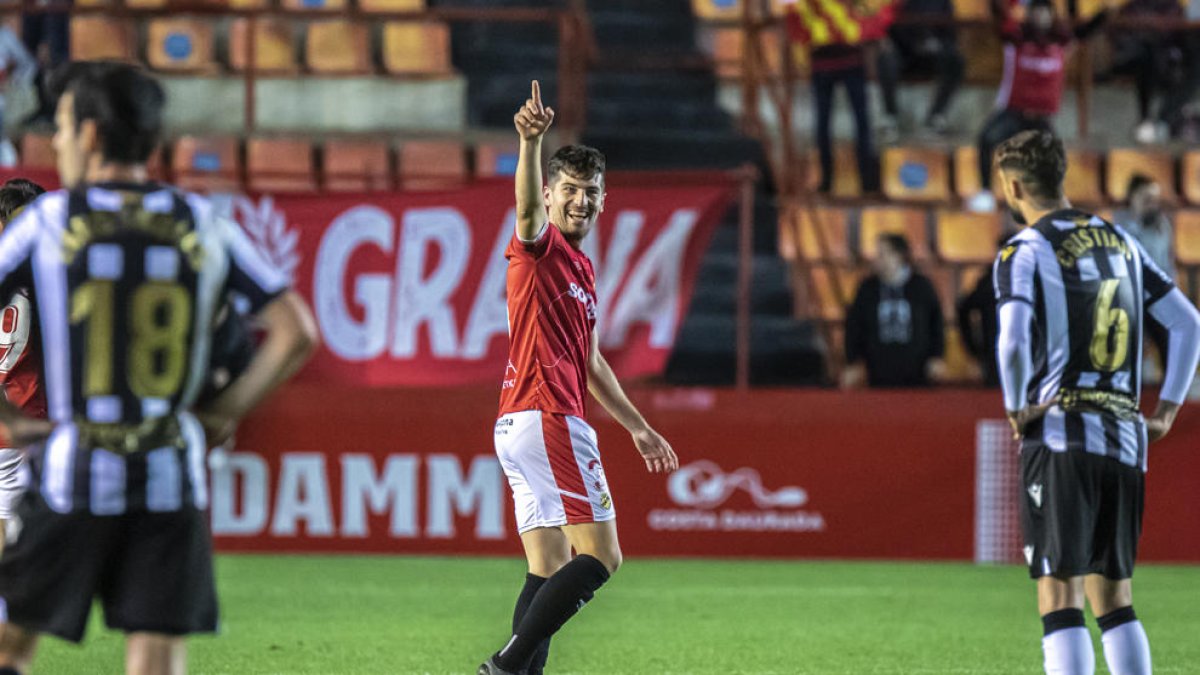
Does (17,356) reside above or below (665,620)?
above

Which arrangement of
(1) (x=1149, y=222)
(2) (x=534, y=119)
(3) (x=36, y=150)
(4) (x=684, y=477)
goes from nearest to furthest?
1. (2) (x=534, y=119)
2. (4) (x=684, y=477)
3. (1) (x=1149, y=222)
4. (3) (x=36, y=150)

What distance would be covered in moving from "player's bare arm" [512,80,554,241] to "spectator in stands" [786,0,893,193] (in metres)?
8.99

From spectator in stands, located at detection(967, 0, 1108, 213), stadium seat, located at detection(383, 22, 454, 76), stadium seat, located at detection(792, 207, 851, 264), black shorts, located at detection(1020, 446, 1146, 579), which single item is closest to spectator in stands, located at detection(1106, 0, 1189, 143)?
spectator in stands, located at detection(967, 0, 1108, 213)

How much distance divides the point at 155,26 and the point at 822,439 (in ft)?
24.3

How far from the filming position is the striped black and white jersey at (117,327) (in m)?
4.31

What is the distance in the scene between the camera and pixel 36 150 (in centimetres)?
1527

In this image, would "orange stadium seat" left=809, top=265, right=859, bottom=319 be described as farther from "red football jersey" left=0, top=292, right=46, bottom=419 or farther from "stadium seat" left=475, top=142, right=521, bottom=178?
"red football jersey" left=0, top=292, right=46, bottom=419

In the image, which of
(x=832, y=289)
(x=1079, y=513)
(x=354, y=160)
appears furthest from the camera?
(x=354, y=160)

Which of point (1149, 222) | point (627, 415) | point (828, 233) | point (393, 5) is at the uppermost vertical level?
point (393, 5)

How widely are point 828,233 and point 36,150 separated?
6361 mm

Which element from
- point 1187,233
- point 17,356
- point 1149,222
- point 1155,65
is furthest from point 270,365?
point 1155,65

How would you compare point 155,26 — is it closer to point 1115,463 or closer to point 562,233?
point 562,233

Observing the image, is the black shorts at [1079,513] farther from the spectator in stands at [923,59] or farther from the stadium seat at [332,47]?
the stadium seat at [332,47]

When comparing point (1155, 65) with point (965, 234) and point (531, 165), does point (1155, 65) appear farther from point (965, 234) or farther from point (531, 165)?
point (531, 165)
